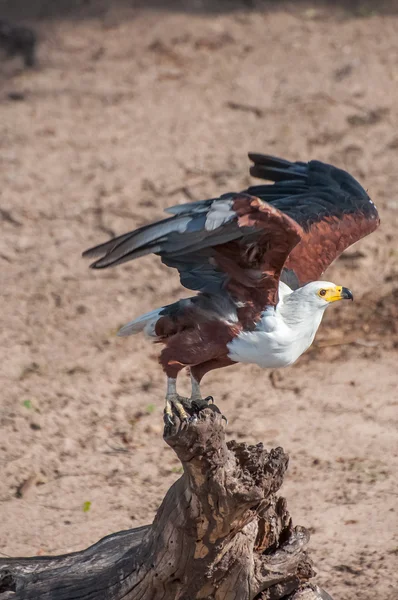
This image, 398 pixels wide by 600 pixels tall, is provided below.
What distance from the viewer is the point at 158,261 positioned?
7582mm

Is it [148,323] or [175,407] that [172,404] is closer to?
[175,407]

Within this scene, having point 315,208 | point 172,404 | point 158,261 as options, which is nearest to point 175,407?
point 172,404

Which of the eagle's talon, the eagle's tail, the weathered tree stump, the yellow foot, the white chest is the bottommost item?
the weathered tree stump

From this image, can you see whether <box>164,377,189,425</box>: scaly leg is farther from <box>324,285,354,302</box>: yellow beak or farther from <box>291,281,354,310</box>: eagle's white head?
<box>324,285,354,302</box>: yellow beak

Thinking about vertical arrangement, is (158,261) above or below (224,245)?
above

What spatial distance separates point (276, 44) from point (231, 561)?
25.0 ft

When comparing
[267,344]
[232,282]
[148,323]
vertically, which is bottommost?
[267,344]

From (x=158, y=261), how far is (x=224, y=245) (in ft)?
11.0

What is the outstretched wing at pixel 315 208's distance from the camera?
5.07 meters

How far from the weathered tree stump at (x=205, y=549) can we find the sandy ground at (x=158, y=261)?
730mm

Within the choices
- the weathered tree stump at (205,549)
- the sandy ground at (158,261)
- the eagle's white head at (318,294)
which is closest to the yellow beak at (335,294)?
the eagle's white head at (318,294)

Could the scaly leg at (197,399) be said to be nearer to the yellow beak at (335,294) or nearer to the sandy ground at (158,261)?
the yellow beak at (335,294)

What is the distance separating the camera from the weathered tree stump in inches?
144

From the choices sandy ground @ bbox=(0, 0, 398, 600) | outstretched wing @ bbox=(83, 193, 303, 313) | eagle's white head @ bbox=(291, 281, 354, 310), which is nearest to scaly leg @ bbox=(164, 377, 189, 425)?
outstretched wing @ bbox=(83, 193, 303, 313)
